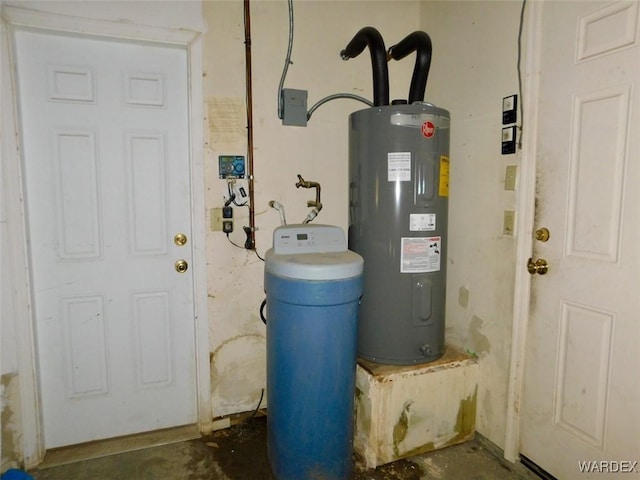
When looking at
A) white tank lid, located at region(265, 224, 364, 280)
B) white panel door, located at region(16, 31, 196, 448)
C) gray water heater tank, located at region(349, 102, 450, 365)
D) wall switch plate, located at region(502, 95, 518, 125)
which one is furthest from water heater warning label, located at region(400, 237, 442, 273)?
white panel door, located at region(16, 31, 196, 448)

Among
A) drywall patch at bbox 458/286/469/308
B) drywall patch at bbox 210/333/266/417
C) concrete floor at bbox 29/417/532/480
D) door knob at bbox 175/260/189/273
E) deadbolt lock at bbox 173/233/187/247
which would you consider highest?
deadbolt lock at bbox 173/233/187/247

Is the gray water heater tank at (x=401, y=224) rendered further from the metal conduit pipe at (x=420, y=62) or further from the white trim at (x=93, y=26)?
the white trim at (x=93, y=26)

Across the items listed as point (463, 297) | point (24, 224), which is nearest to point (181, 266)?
point (24, 224)

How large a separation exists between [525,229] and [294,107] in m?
1.28

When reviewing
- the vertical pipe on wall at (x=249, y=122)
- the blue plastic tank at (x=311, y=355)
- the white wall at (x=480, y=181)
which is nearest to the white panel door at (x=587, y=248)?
the white wall at (x=480, y=181)

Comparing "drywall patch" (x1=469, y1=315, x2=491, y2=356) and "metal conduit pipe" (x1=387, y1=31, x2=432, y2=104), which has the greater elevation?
"metal conduit pipe" (x1=387, y1=31, x2=432, y2=104)

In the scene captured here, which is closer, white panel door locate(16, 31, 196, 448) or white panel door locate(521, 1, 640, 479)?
white panel door locate(521, 1, 640, 479)

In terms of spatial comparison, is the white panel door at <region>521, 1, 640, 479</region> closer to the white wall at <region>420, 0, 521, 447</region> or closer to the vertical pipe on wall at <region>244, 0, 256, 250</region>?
the white wall at <region>420, 0, 521, 447</region>

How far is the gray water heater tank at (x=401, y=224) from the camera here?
1.71 metres

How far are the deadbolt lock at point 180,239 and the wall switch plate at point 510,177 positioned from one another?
159 centimetres

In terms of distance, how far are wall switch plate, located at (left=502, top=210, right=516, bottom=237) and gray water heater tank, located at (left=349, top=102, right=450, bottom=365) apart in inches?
10.2

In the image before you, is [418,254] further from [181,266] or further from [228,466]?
[228,466]

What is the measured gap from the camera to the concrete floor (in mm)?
1728

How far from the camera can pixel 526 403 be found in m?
1.71
